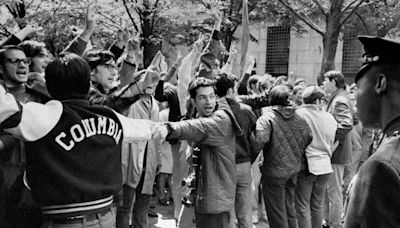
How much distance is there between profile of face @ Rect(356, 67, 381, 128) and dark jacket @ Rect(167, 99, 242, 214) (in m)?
2.19

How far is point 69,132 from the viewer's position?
8.21 feet

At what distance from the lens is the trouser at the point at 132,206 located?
15.4 feet

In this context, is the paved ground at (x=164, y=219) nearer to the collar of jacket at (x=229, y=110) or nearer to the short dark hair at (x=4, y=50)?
the collar of jacket at (x=229, y=110)

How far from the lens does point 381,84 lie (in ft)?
5.82

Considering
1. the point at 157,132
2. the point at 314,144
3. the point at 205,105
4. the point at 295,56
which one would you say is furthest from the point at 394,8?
the point at 157,132

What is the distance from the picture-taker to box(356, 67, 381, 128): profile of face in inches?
71.5

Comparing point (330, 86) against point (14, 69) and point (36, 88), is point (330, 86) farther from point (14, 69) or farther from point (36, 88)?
point (14, 69)

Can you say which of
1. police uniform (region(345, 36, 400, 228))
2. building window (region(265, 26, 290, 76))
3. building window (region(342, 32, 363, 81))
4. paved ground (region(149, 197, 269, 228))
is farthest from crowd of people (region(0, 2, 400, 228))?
building window (region(265, 26, 290, 76))

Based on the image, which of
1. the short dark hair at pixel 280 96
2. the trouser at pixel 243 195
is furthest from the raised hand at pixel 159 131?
the short dark hair at pixel 280 96

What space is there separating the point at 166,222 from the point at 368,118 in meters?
5.07

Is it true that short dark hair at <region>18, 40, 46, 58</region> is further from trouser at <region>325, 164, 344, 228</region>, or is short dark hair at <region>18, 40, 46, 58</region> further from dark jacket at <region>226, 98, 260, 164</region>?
trouser at <region>325, 164, 344, 228</region>

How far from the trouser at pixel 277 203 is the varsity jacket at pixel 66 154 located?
2815 mm

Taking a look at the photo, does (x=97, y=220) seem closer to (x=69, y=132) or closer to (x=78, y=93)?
(x=69, y=132)

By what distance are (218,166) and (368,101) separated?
2435mm
